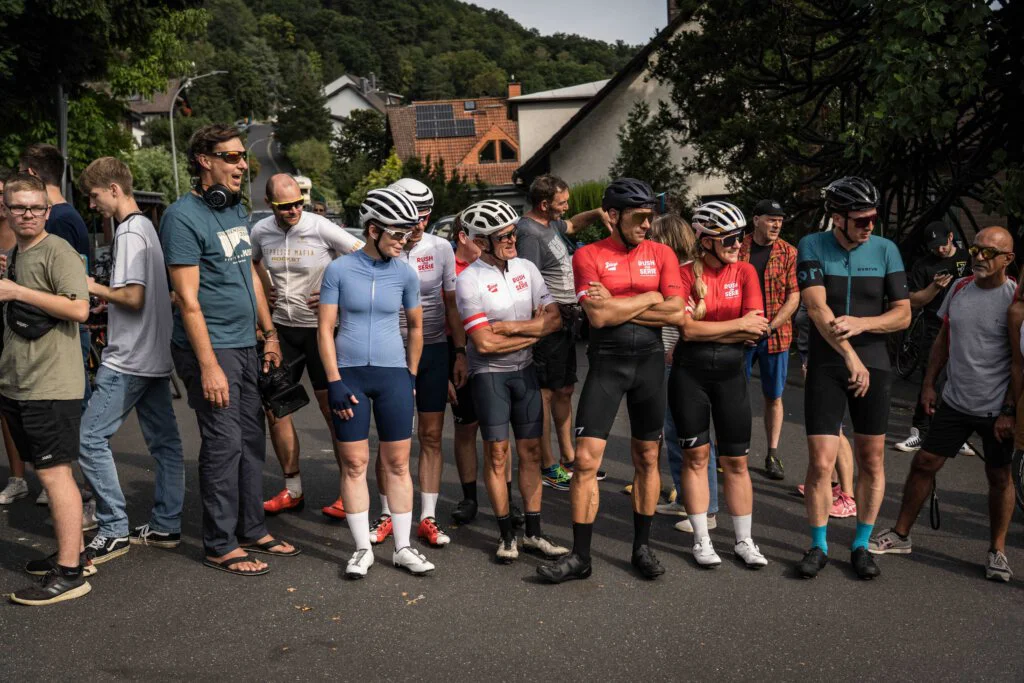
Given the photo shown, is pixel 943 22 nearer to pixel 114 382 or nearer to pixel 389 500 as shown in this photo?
pixel 389 500

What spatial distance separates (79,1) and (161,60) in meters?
15.4

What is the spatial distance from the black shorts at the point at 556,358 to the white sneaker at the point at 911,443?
333 centimetres

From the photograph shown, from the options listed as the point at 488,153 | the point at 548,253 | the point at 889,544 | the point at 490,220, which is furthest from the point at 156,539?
the point at 488,153

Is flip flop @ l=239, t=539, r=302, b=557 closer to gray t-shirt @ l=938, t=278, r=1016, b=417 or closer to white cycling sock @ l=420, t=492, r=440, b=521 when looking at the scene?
white cycling sock @ l=420, t=492, r=440, b=521

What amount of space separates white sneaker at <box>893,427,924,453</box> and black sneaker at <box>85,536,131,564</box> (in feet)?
21.1

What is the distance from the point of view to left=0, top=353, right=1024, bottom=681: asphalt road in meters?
4.66

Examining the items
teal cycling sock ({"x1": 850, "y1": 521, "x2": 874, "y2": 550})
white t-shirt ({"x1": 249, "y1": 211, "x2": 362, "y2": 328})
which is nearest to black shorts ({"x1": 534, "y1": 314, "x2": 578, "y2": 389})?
white t-shirt ({"x1": 249, "y1": 211, "x2": 362, "y2": 328})

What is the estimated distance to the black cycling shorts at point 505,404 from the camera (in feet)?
20.0

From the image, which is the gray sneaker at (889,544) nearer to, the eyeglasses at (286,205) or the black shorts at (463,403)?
the black shorts at (463,403)

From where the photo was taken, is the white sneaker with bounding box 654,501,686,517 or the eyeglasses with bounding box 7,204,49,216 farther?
the white sneaker with bounding box 654,501,686,517

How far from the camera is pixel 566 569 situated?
577cm

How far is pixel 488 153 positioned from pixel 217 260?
61.3 m

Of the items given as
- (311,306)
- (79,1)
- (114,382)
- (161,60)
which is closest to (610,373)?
(311,306)

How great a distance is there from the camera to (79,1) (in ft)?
58.3
